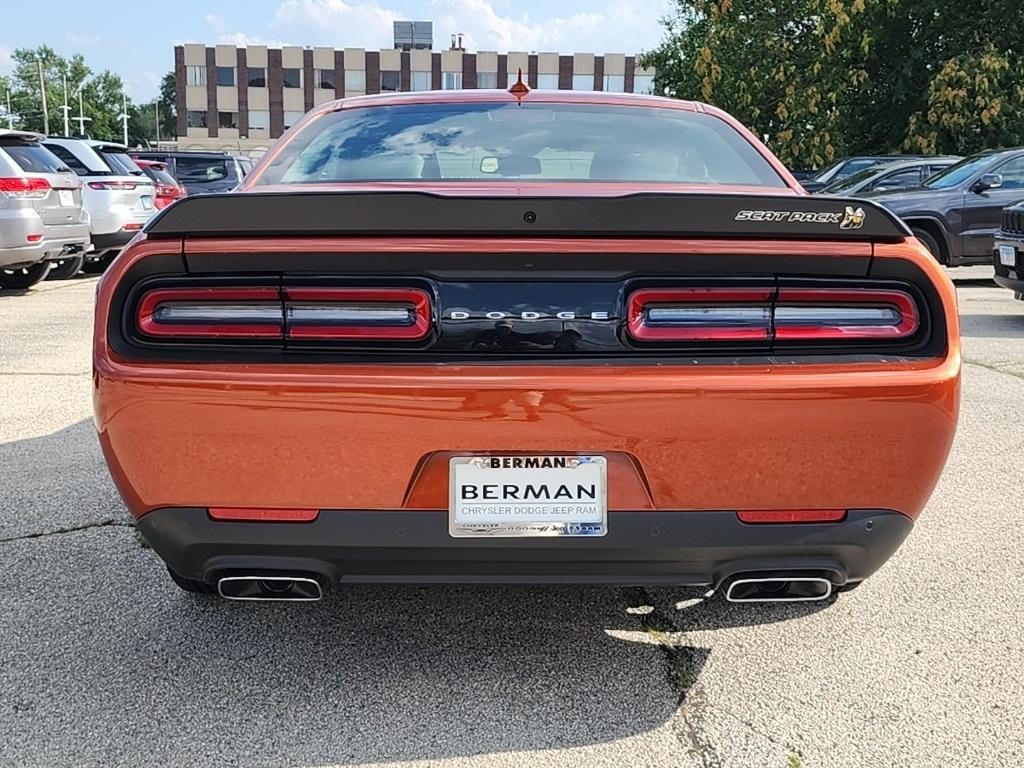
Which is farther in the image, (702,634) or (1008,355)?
(1008,355)

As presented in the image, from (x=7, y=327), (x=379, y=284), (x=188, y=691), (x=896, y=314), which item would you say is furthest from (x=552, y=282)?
(x=7, y=327)

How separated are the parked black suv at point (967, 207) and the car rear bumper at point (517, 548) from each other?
10408 mm

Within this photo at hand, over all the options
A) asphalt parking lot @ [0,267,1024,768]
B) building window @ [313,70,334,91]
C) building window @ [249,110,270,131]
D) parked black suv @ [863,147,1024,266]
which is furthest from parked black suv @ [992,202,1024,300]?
building window @ [249,110,270,131]

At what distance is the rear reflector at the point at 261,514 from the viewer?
88.3 inches

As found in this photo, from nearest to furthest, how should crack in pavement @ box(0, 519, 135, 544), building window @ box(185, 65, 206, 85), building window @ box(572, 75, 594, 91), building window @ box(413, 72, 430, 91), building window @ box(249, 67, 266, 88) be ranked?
crack in pavement @ box(0, 519, 135, 544)
building window @ box(185, 65, 206, 85)
building window @ box(249, 67, 266, 88)
building window @ box(413, 72, 430, 91)
building window @ box(572, 75, 594, 91)

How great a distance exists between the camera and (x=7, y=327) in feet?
28.3

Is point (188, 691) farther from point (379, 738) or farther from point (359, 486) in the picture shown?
point (359, 486)

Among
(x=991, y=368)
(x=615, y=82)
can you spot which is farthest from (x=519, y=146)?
(x=615, y=82)

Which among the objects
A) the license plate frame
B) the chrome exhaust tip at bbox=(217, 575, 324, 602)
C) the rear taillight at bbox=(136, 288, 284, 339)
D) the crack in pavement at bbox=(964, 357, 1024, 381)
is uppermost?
the rear taillight at bbox=(136, 288, 284, 339)

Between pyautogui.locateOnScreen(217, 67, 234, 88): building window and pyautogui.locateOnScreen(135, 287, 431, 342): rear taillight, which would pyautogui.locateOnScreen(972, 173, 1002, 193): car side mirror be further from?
pyautogui.locateOnScreen(217, 67, 234, 88): building window

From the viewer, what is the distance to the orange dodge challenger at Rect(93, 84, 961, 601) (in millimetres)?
2170

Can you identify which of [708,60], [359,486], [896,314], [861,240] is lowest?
[359,486]

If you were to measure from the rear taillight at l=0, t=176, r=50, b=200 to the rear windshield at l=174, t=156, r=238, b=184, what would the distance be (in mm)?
7715

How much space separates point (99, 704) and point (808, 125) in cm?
2259
